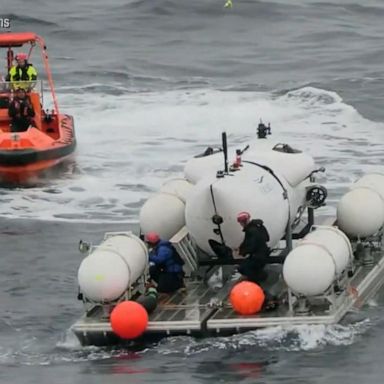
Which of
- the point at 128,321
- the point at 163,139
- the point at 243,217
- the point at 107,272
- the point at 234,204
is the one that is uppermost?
the point at 234,204

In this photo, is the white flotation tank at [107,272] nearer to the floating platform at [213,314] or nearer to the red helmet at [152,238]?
the floating platform at [213,314]

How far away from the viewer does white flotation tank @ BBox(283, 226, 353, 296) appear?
22453 millimetres

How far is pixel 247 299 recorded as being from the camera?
22.6 metres

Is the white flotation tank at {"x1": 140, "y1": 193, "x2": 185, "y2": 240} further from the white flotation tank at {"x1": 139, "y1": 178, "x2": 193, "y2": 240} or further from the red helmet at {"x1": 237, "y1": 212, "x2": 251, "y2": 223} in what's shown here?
the red helmet at {"x1": 237, "y1": 212, "x2": 251, "y2": 223}

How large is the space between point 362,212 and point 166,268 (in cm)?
323

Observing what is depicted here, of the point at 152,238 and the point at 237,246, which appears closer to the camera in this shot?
the point at 237,246

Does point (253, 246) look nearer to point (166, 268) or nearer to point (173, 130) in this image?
point (166, 268)

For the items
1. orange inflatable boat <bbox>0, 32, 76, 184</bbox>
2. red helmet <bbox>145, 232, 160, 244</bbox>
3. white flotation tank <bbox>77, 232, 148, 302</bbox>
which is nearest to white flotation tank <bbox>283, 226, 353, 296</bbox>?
white flotation tank <bbox>77, 232, 148, 302</bbox>

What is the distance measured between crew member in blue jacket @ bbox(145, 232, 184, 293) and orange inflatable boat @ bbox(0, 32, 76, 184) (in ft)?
37.1

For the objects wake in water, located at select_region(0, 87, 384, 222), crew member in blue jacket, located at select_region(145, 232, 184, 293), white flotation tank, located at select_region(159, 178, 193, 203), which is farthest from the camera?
wake in water, located at select_region(0, 87, 384, 222)

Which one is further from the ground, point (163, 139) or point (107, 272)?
point (107, 272)

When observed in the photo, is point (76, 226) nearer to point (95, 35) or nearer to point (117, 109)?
point (117, 109)

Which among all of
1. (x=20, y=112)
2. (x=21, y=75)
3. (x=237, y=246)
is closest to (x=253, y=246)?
(x=237, y=246)

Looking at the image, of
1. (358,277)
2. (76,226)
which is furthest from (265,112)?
(358,277)
